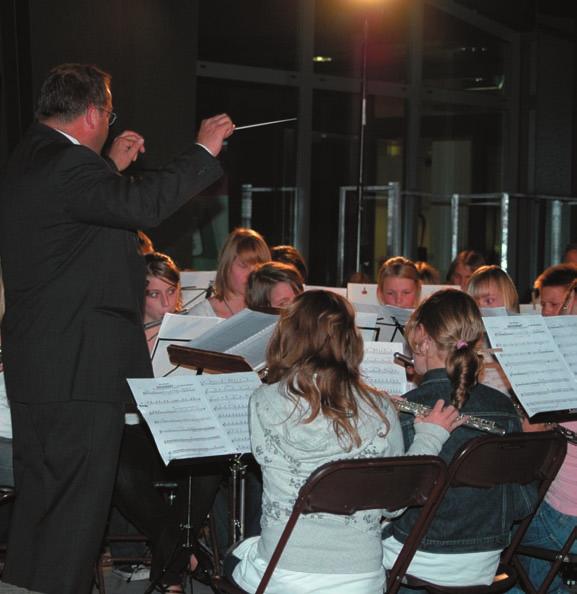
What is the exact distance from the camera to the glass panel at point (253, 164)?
10102 mm

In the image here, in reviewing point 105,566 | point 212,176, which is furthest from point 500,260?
point 212,176

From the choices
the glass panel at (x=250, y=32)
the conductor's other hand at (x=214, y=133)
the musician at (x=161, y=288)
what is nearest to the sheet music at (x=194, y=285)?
the musician at (x=161, y=288)

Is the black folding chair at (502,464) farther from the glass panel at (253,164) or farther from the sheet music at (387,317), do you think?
the glass panel at (253,164)

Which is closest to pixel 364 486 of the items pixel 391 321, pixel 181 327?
pixel 181 327

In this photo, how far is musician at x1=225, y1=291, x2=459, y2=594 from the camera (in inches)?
110

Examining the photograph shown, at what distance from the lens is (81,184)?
3.13 m

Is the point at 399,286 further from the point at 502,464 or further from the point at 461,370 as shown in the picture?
the point at 502,464

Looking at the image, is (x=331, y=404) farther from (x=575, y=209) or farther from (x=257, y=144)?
(x=575, y=209)

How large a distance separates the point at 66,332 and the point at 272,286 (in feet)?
5.87

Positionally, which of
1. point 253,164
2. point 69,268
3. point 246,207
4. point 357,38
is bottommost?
point 69,268

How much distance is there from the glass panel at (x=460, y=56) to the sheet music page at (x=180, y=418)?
1038 centimetres

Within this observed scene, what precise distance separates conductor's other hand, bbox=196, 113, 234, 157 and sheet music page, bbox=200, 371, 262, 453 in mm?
734

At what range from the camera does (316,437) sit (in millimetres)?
2799

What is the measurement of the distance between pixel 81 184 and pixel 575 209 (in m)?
11.8
